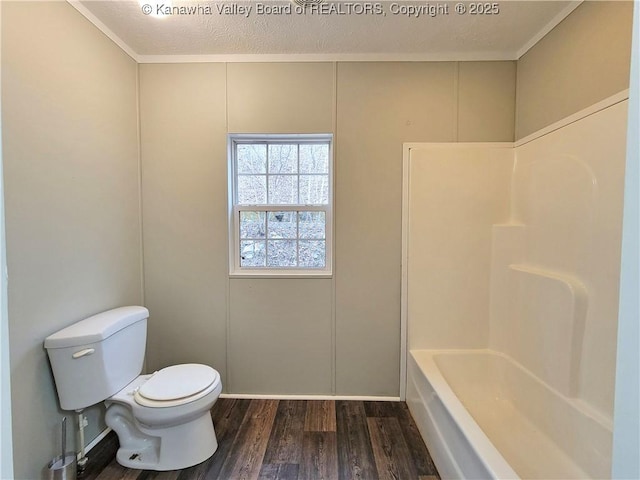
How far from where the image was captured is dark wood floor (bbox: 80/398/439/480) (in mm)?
1468

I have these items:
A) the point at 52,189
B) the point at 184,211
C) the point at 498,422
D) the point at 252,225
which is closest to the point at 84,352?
the point at 52,189

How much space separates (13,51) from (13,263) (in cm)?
88

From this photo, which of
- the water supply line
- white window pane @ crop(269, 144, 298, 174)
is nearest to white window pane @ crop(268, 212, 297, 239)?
white window pane @ crop(269, 144, 298, 174)

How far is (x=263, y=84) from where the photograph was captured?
1959mm

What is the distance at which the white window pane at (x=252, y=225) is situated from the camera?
7.00 ft

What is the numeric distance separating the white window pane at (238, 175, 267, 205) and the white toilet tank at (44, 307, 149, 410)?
40.5 inches

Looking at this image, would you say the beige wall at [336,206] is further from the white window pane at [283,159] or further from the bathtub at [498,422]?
the bathtub at [498,422]

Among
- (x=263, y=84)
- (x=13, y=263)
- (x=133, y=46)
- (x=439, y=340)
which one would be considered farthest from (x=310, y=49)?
(x=439, y=340)

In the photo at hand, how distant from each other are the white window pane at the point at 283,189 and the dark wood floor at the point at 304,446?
1.42 m

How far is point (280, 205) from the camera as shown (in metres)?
2.12

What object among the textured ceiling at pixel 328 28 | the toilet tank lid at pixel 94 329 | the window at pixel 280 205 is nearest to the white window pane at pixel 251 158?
the window at pixel 280 205

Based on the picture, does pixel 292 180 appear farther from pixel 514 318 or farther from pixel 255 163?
pixel 514 318

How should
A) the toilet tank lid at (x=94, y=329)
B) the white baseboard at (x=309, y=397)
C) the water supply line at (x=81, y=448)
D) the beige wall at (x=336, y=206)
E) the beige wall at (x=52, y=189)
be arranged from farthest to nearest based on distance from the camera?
1. the white baseboard at (x=309, y=397)
2. the beige wall at (x=336, y=206)
3. the water supply line at (x=81, y=448)
4. the toilet tank lid at (x=94, y=329)
5. the beige wall at (x=52, y=189)

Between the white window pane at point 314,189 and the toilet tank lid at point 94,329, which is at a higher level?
the white window pane at point 314,189
